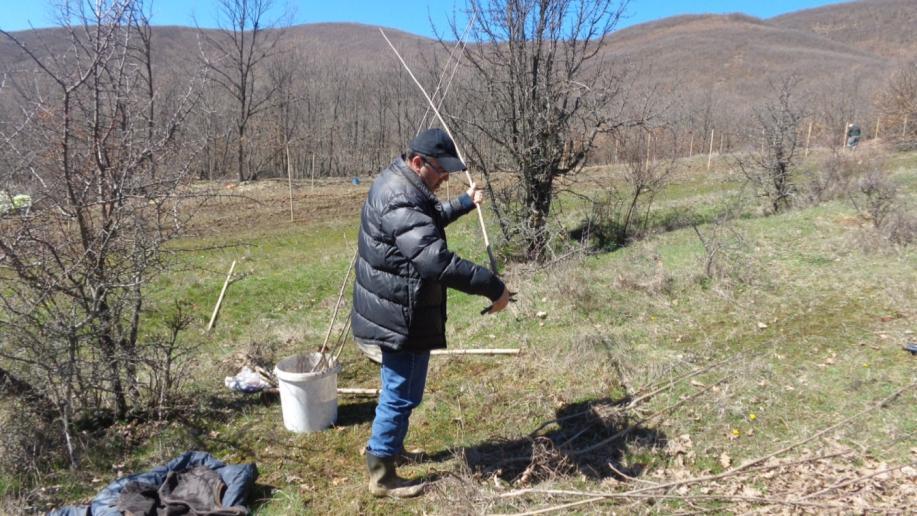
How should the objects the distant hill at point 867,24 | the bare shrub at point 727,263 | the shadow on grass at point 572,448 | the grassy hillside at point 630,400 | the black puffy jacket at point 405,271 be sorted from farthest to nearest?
the distant hill at point 867,24
the bare shrub at point 727,263
the shadow on grass at point 572,448
the grassy hillside at point 630,400
the black puffy jacket at point 405,271

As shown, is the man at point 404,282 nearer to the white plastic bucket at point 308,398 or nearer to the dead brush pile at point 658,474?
the dead brush pile at point 658,474

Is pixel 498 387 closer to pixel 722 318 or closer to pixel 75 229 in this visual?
pixel 722 318

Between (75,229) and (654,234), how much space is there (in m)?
8.71

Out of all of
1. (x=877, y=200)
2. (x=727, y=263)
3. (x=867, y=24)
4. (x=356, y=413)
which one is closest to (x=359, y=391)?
(x=356, y=413)

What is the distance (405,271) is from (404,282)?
0.19 ft

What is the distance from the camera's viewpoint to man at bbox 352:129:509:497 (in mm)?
2975

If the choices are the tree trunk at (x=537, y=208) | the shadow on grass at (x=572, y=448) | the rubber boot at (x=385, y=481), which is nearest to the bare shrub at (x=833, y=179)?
the tree trunk at (x=537, y=208)

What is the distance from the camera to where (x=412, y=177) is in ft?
10.4

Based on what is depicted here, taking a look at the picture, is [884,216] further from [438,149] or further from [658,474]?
[438,149]

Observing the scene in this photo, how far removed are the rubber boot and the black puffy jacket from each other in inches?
26.7

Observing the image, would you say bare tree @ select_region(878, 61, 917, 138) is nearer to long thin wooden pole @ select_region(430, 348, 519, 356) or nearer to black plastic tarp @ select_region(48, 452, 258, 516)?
long thin wooden pole @ select_region(430, 348, 519, 356)

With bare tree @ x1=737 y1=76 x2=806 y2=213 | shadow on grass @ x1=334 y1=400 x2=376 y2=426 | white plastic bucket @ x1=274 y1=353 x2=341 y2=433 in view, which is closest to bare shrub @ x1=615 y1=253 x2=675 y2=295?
shadow on grass @ x1=334 y1=400 x2=376 y2=426

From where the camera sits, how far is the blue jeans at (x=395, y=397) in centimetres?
326

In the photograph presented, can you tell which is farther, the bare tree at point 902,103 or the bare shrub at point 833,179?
the bare tree at point 902,103
